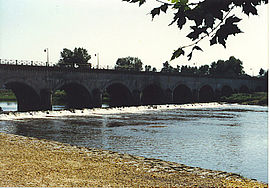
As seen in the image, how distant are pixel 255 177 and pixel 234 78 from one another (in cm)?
10078

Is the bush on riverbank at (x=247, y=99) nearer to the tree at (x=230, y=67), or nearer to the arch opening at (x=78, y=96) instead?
the arch opening at (x=78, y=96)

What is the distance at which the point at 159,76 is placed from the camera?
3282 inches

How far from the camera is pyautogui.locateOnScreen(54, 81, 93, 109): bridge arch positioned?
6619 centimetres

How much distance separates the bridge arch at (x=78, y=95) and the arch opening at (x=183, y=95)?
35.0 meters

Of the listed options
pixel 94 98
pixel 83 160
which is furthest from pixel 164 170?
pixel 94 98

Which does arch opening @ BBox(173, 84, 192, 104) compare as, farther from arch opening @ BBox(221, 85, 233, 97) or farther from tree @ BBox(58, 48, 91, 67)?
tree @ BBox(58, 48, 91, 67)

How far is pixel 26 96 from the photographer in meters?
58.8

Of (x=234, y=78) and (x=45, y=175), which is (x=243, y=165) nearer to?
(x=45, y=175)

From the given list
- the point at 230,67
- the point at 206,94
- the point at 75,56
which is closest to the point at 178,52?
the point at 206,94

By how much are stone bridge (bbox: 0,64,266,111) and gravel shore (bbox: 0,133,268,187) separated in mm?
38016

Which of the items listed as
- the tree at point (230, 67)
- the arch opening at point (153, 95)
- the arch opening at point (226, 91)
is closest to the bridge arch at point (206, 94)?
the arch opening at point (226, 91)

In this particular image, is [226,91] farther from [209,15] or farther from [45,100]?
[209,15]

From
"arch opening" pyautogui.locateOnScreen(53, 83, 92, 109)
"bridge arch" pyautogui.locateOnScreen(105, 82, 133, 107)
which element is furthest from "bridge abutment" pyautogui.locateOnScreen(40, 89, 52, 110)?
"bridge arch" pyautogui.locateOnScreen(105, 82, 133, 107)

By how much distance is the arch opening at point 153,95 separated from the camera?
84.8m
